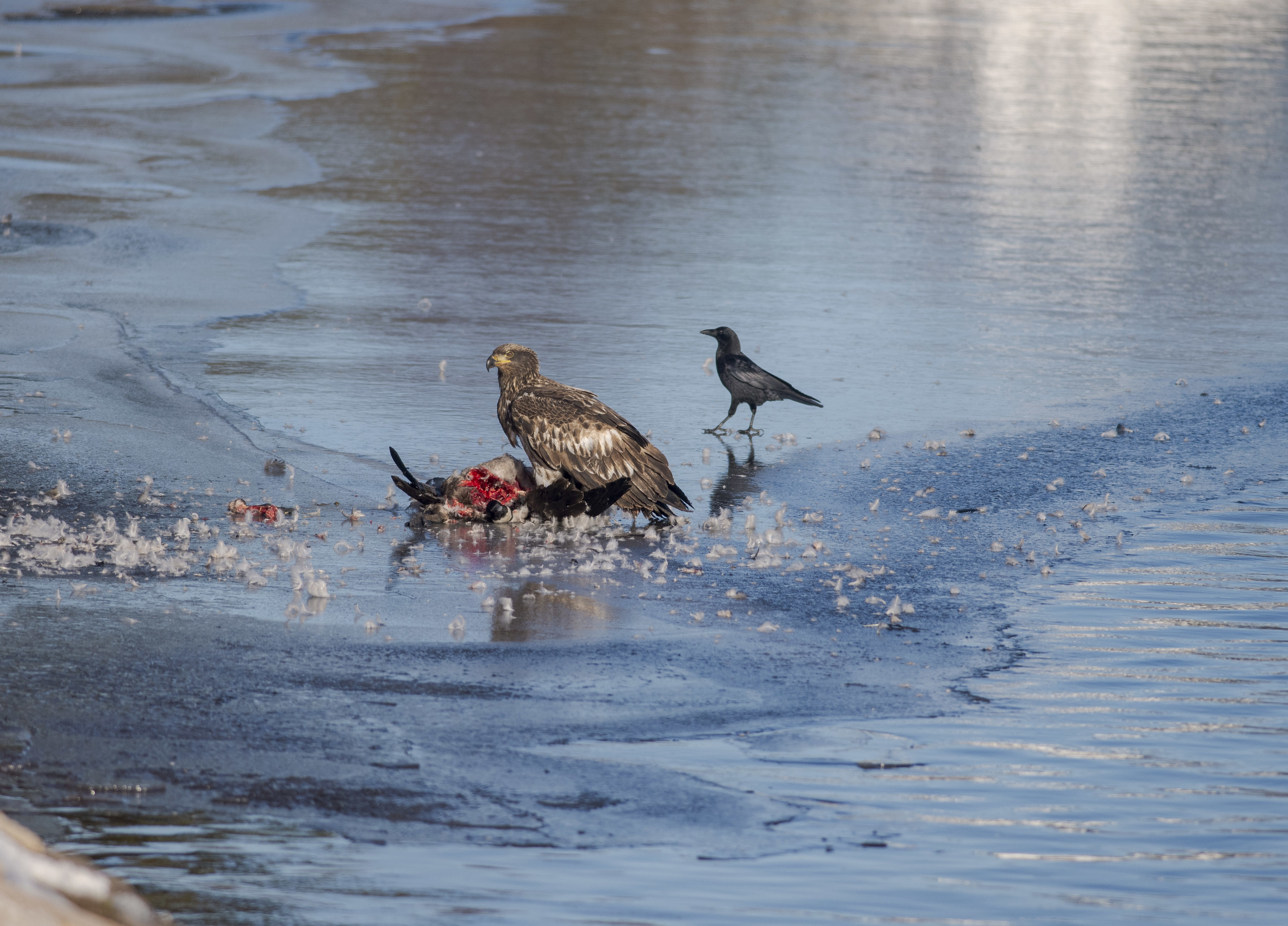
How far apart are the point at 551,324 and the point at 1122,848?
7.50 m

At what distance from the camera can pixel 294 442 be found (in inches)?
344

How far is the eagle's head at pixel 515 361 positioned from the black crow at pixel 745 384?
1.47 m

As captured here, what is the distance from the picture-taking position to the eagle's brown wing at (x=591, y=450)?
304 inches

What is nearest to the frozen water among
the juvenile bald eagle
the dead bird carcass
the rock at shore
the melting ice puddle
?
the melting ice puddle

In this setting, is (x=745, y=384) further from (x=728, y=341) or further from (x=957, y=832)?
(x=957, y=832)

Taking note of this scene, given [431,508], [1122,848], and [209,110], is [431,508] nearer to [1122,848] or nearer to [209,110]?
[1122,848]

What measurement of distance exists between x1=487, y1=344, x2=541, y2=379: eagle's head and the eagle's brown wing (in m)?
0.31

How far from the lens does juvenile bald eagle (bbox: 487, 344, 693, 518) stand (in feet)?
25.3

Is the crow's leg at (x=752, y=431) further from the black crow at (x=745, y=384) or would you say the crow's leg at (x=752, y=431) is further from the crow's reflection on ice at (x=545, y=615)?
the crow's reflection on ice at (x=545, y=615)

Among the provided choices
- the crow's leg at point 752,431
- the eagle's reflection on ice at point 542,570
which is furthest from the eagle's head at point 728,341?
the eagle's reflection on ice at point 542,570

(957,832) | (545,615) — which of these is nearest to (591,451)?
(545,615)

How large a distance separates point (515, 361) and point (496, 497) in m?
0.85

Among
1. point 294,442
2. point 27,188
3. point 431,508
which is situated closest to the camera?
point 431,508

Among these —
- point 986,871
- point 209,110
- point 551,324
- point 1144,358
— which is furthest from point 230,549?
point 209,110
